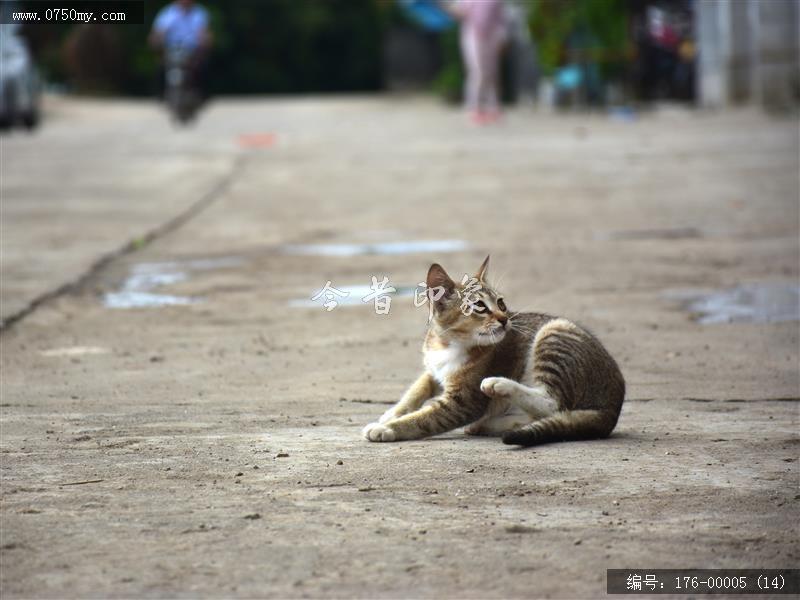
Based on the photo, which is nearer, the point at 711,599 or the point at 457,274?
the point at 711,599

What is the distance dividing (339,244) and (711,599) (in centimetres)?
879

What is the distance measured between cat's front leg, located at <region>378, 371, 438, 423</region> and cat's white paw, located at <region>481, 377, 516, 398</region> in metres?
0.41

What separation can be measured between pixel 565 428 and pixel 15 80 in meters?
22.8

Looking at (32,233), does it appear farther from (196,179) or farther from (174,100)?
(174,100)

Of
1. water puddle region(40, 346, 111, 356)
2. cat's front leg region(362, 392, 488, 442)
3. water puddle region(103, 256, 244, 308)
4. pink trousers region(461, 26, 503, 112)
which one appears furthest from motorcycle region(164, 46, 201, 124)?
cat's front leg region(362, 392, 488, 442)

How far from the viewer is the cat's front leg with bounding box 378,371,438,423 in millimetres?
6109

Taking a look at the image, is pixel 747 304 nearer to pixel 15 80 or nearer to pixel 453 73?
pixel 15 80

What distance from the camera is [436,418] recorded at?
5949 millimetres

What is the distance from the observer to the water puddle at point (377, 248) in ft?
39.2

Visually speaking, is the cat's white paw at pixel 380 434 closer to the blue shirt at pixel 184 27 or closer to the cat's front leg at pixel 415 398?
the cat's front leg at pixel 415 398

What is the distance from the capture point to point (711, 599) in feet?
13.0

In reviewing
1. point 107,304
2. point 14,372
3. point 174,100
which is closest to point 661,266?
point 107,304

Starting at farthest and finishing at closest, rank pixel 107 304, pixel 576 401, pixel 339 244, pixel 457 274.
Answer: pixel 339 244
pixel 457 274
pixel 107 304
pixel 576 401

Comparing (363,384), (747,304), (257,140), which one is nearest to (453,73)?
(257,140)
